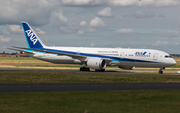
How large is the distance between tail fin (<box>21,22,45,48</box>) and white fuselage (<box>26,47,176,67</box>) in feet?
9.25

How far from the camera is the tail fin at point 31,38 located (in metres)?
52.7

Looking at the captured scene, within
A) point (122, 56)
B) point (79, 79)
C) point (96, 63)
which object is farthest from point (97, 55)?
point (79, 79)

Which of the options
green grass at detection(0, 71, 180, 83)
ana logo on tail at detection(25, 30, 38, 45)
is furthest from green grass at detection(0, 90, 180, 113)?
ana logo on tail at detection(25, 30, 38, 45)

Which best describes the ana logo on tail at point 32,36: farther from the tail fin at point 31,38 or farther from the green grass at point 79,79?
the green grass at point 79,79

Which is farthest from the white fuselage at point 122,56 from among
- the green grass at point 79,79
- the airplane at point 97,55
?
the green grass at point 79,79

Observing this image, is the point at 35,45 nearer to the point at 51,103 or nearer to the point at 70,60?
the point at 70,60

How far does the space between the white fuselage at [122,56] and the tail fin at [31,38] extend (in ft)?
9.25

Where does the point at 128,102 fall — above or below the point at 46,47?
below

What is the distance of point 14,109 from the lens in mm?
12875

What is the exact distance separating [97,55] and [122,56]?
4750mm

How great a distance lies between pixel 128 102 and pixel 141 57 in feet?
99.1

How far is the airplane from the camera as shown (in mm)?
44312

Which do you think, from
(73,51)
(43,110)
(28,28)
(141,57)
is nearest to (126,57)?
(141,57)

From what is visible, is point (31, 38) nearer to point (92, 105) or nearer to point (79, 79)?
point (79, 79)
